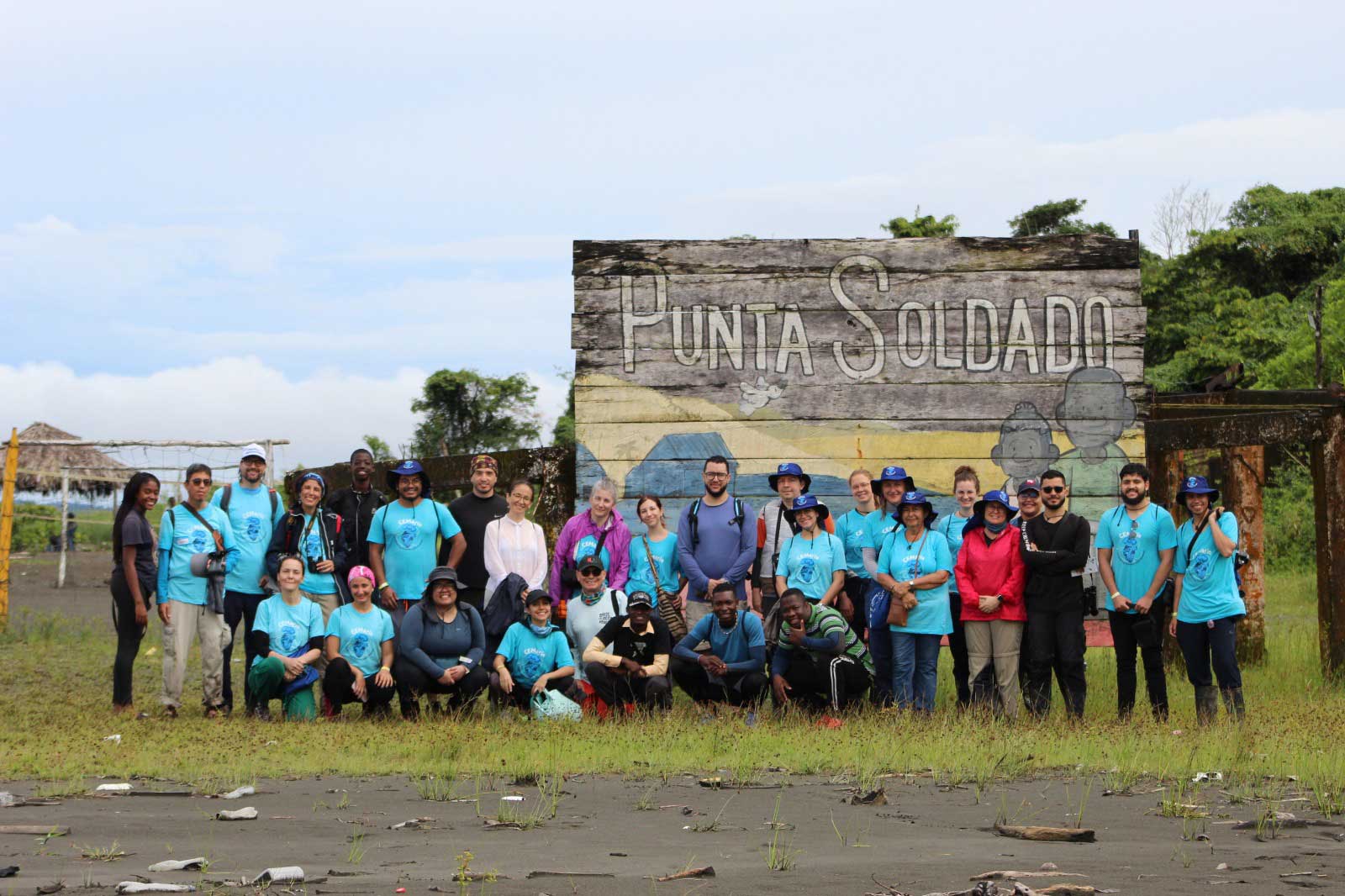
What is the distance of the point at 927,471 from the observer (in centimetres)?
1183

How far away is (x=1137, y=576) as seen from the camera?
995 centimetres

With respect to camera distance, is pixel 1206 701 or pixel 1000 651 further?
pixel 1000 651

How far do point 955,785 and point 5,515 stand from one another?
50.8 ft

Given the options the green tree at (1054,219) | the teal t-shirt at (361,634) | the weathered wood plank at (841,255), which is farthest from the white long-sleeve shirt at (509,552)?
the green tree at (1054,219)

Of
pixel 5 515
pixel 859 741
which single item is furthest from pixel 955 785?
pixel 5 515

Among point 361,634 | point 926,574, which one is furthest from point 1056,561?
point 361,634

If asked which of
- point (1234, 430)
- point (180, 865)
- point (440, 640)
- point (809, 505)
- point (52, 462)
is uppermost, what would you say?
→ point (52, 462)

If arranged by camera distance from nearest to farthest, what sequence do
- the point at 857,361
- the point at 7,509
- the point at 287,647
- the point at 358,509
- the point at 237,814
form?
the point at 237,814 → the point at 287,647 → the point at 358,509 → the point at 857,361 → the point at 7,509

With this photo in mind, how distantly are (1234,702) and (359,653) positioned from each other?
232 inches

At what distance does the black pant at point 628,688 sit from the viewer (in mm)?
10133

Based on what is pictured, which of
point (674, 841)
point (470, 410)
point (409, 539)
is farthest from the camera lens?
point (470, 410)

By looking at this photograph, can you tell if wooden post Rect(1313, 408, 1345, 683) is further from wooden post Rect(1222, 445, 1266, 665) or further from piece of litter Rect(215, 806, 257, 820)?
piece of litter Rect(215, 806, 257, 820)

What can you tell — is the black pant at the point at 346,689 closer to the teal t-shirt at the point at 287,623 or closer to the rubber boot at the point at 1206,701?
the teal t-shirt at the point at 287,623

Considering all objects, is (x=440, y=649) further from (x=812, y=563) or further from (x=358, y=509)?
(x=812, y=563)
